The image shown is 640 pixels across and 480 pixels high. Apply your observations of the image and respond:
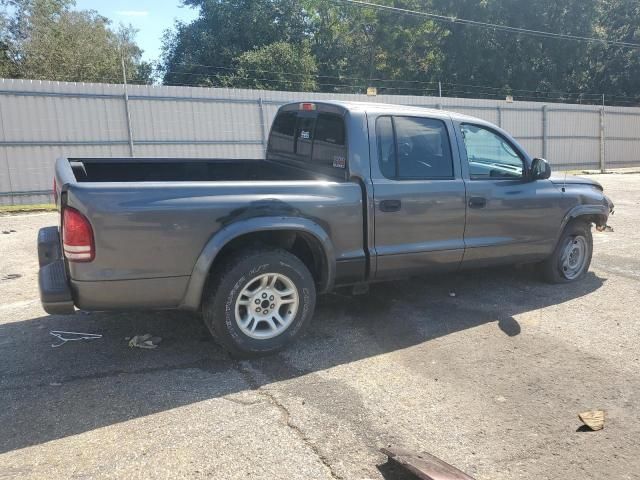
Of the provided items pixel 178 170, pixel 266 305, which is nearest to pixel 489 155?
pixel 266 305

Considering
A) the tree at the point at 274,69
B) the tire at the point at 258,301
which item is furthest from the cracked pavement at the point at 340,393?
the tree at the point at 274,69

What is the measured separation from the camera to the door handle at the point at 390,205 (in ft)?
14.6

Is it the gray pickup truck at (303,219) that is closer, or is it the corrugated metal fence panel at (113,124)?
the gray pickup truck at (303,219)

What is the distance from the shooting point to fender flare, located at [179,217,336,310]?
3.70 metres

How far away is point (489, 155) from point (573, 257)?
5.81ft

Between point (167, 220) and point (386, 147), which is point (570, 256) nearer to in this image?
point (386, 147)

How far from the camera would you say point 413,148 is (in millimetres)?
4766

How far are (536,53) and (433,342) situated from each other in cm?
3399

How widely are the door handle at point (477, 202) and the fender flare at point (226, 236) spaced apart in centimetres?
162

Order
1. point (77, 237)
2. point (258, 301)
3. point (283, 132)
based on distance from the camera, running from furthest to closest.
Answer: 1. point (283, 132)
2. point (258, 301)
3. point (77, 237)

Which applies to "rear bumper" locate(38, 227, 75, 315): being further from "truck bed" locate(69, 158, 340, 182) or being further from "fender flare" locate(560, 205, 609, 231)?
"fender flare" locate(560, 205, 609, 231)

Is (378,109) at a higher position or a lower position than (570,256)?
higher

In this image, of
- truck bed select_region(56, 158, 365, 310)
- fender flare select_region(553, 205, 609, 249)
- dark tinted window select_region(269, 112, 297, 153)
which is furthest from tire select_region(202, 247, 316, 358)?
fender flare select_region(553, 205, 609, 249)

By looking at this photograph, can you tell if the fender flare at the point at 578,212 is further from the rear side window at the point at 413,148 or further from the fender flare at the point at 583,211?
the rear side window at the point at 413,148
